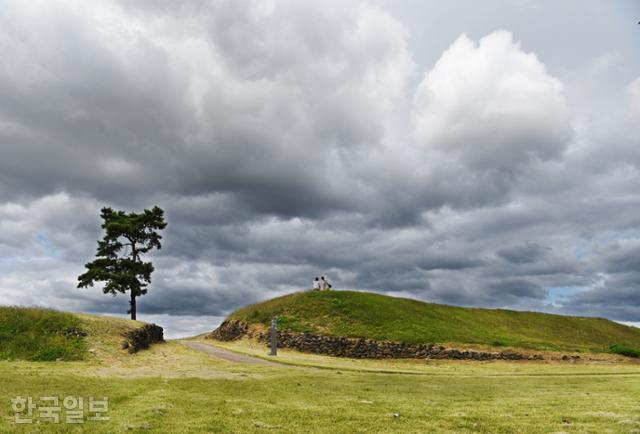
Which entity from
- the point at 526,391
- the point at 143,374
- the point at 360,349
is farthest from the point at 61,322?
the point at 526,391

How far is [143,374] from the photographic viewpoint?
24641mm

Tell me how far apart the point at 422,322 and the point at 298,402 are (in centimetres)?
4090

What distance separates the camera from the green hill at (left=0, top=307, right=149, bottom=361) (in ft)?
97.7

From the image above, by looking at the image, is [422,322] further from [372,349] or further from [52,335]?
[52,335]

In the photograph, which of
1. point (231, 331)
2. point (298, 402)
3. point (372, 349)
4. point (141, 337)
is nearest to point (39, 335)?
point (141, 337)

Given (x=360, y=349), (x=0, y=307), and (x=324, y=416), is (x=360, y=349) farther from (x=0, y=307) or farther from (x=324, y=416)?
(x=324, y=416)

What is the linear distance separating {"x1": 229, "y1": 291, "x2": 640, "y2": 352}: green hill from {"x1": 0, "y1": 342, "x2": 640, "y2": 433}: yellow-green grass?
22.4 metres

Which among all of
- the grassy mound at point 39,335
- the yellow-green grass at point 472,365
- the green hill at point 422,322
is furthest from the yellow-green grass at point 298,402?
the green hill at point 422,322

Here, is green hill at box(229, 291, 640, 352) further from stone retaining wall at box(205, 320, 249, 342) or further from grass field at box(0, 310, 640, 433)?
grass field at box(0, 310, 640, 433)

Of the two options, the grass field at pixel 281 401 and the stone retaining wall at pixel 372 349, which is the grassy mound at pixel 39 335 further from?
the stone retaining wall at pixel 372 349

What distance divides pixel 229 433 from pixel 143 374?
16.0m

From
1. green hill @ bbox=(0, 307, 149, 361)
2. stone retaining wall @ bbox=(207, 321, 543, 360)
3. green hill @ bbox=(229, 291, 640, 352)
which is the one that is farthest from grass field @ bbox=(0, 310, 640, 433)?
green hill @ bbox=(229, 291, 640, 352)

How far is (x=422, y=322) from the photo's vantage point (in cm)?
5472

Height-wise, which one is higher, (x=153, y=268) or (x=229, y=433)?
(x=153, y=268)
